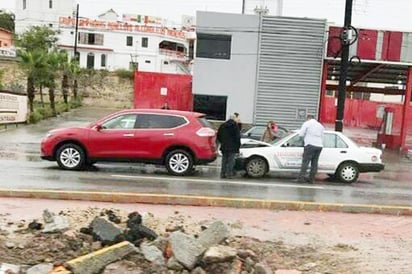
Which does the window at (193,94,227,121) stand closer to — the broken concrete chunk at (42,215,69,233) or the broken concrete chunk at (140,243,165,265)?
the broken concrete chunk at (42,215,69,233)

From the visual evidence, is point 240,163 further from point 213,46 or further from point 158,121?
point 213,46

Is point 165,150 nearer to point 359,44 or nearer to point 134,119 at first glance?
point 134,119

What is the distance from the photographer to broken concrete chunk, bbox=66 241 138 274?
5.74 m

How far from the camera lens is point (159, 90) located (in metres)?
34.2

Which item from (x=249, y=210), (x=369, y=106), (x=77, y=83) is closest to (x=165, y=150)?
(x=249, y=210)

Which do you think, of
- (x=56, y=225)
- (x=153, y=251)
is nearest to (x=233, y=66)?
(x=56, y=225)

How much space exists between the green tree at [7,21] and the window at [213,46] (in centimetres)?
8260

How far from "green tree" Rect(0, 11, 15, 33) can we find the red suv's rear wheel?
311 ft

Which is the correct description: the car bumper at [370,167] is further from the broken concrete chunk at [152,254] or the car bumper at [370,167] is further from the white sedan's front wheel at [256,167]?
the broken concrete chunk at [152,254]

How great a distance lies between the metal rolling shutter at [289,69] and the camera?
27.0 metres

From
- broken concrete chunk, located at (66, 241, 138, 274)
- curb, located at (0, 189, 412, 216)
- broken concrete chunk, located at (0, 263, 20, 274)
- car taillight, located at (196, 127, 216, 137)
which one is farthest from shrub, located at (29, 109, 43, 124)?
broken concrete chunk, located at (66, 241, 138, 274)

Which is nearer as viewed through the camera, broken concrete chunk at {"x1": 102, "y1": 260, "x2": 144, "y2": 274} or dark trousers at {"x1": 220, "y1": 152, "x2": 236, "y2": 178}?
broken concrete chunk at {"x1": 102, "y1": 260, "x2": 144, "y2": 274}

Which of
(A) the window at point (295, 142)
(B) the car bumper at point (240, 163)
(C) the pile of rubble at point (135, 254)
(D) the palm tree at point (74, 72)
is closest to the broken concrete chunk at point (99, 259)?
(C) the pile of rubble at point (135, 254)

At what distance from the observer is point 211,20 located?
27.2 meters
